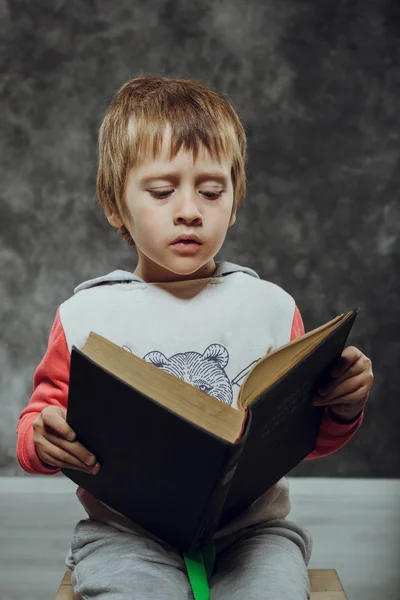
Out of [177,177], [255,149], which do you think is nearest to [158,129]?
[177,177]

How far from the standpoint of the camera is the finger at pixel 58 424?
1.00 metres

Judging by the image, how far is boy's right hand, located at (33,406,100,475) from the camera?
39.3 inches

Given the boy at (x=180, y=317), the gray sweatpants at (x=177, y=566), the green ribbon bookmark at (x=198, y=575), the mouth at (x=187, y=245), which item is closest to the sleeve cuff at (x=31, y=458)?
the boy at (x=180, y=317)

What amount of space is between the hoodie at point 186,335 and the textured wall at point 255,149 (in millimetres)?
1099

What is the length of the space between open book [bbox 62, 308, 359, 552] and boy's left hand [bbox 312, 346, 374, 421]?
18 millimetres

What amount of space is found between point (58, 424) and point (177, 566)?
0.84 feet

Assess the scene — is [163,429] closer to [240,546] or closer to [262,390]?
[262,390]

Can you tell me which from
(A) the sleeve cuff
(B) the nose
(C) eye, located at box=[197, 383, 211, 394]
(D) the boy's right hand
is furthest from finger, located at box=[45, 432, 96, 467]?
(B) the nose

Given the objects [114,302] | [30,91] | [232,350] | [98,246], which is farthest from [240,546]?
[30,91]

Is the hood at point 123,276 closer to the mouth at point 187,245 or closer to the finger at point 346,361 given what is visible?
the mouth at point 187,245

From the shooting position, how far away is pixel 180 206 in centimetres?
117

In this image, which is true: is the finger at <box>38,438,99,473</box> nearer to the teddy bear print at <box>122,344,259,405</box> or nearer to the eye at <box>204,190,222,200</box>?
the teddy bear print at <box>122,344,259,405</box>

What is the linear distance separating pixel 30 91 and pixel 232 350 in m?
1.38

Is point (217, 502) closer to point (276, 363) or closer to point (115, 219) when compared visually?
point (276, 363)
